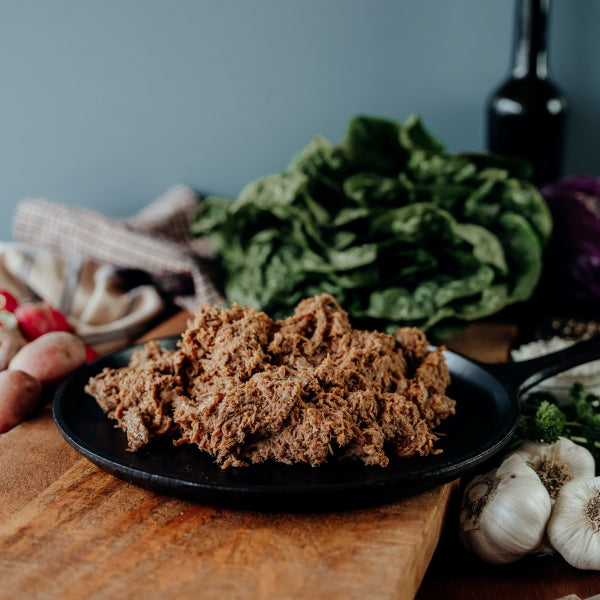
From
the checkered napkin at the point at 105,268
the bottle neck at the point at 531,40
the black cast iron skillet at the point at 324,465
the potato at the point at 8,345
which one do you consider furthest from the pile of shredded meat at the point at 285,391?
the bottle neck at the point at 531,40

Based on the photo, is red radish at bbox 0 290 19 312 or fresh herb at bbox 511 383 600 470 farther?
red radish at bbox 0 290 19 312

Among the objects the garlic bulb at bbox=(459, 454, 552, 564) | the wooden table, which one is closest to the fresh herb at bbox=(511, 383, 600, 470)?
the garlic bulb at bbox=(459, 454, 552, 564)

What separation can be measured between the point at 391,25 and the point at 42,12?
180cm

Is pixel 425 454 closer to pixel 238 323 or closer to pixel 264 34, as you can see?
pixel 238 323

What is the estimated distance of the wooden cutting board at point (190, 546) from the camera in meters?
1.34

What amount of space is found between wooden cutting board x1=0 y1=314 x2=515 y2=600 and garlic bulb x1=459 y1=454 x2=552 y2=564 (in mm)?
85

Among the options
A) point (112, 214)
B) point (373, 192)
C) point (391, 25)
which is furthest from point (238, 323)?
point (112, 214)

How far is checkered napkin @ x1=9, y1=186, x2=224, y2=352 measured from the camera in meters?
3.12

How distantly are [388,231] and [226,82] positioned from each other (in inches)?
58.4

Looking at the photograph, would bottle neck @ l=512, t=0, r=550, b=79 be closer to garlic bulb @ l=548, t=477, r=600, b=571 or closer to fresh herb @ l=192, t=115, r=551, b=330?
fresh herb @ l=192, t=115, r=551, b=330

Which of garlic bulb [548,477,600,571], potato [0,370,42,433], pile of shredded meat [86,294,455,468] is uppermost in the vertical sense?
pile of shredded meat [86,294,455,468]

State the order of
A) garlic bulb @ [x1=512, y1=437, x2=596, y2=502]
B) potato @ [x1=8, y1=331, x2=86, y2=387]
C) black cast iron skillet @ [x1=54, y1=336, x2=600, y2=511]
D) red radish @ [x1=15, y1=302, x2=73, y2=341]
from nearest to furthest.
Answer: black cast iron skillet @ [x1=54, y1=336, x2=600, y2=511], garlic bulb @ [x1=512, y1=437, x2=596, y2=502], potato @ [x1=8, y1=331, x2=86, y2=387], red radish @ [x1=15, y1=302, x2=73, y2=341]

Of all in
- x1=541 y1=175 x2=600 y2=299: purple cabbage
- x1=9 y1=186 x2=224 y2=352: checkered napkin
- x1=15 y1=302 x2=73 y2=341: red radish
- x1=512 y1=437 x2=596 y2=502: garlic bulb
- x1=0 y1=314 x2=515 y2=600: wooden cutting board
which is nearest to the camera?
x1=0 y1=314 x2=515 y2=600: wooden cutting board

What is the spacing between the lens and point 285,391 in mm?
1632
